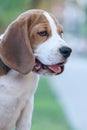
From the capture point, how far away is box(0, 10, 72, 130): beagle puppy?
5.59 meters

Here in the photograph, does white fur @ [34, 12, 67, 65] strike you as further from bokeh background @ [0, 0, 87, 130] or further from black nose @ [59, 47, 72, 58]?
bokeh background @ [0, 0, 87, 130]

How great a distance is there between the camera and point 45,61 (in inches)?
220

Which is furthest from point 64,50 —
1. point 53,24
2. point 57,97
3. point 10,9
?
point 10,9

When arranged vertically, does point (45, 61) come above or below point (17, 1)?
above

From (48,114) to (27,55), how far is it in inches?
320

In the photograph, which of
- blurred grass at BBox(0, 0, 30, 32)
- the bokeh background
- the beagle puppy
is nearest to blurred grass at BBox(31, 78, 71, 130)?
the bokeh background

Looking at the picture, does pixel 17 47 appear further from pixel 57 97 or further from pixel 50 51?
pixel 57 97

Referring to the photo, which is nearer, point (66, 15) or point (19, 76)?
point (19, 76)

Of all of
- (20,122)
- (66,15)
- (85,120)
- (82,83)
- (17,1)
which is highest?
(20,122)

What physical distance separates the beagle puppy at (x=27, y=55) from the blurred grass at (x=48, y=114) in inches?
210

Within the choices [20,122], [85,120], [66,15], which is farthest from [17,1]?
[66,15]

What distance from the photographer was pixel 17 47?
564 centimetres

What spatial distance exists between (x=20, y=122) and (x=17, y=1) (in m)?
14.5

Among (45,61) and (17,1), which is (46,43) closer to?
(45,61)
